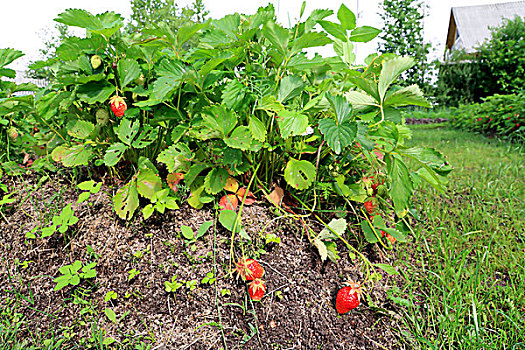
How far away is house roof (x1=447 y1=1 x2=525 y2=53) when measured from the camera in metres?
22.0

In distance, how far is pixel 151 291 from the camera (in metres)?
1.30

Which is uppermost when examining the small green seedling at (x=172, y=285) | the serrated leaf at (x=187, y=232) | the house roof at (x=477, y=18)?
the house roof at (x=477, y=18)

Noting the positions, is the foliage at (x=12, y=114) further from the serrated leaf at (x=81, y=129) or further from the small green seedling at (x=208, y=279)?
the small green seedling at (x=208, y=279)

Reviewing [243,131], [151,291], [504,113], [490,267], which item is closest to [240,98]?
[243,131]

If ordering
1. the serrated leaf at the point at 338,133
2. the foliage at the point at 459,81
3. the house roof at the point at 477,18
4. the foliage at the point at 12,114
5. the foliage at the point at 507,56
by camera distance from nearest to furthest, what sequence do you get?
the serrated leaf at the point at 338,133 → the foliage at the point at 12,114 → the foliage at the point at 507,56 → the foliage at the point at 459,81 → the house roof at the point at 477,18

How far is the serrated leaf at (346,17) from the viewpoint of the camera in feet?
4.54

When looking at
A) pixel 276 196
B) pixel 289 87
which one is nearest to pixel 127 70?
pixel 289 87

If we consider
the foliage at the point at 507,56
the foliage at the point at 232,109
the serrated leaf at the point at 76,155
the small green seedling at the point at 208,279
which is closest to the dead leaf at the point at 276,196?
the foliage at the point at 232,109

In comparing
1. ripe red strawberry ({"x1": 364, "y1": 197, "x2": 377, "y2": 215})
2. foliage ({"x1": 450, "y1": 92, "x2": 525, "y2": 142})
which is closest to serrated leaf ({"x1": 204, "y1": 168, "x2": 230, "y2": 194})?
ripe red strawberry ({"x1": 364, "y1": 197, "x2": 377, "y2": 215})

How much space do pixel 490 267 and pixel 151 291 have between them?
152 centimetres

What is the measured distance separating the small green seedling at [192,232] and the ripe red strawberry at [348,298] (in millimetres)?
555

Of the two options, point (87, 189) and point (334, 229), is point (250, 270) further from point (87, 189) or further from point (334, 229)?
point (87, 189)

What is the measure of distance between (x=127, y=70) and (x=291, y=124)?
0.69 m

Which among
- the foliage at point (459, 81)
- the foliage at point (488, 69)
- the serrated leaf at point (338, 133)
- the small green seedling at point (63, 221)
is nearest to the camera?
the serrated leaf at point (338, 133)
